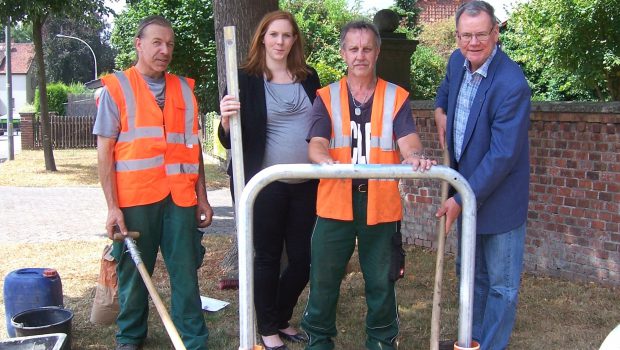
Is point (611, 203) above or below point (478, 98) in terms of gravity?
below

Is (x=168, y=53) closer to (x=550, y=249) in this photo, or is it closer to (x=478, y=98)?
(x=478, y=98)

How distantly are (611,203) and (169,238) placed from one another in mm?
3633

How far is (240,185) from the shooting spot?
10.2 ft

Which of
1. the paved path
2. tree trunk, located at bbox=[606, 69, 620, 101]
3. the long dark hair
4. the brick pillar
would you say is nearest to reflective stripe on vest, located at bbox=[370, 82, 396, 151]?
the long dark hair

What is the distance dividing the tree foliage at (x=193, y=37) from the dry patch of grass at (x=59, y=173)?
314cm

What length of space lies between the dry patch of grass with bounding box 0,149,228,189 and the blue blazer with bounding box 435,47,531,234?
987cm

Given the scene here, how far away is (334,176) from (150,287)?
121cm

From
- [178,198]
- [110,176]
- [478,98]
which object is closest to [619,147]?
[478,98]

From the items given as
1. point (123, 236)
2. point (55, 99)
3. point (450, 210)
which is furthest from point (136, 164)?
point (55, 99)

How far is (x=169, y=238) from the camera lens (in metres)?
3.97

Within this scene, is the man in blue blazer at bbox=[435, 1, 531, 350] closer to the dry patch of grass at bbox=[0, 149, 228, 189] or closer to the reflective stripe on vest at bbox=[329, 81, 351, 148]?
the reflective stripe on vest at bbox=[329, 81, 351, 148]

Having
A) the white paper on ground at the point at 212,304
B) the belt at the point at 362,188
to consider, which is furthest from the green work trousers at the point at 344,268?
the white paper on ground at the point at 212,304

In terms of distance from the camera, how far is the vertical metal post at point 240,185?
2.80m

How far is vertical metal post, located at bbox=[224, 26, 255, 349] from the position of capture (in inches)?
110
